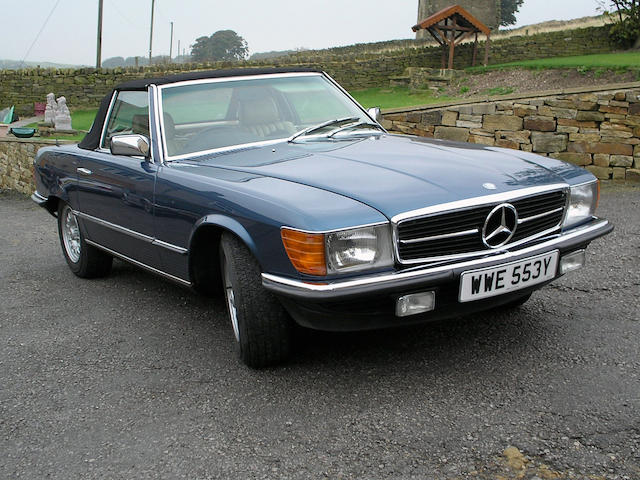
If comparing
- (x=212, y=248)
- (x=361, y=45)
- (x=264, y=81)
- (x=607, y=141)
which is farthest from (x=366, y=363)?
(x=361, y=45)

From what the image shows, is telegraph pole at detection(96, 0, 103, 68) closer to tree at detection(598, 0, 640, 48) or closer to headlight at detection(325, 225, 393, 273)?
tree at detection(598, 0, 640, 48)

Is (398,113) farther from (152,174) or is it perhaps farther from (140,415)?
(140,415)

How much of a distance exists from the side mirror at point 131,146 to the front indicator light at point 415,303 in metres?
1.98

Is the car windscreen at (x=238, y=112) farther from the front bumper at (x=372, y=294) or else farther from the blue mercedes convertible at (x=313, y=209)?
the front bumper at (x=372, y=294)

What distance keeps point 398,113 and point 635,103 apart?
131 inches

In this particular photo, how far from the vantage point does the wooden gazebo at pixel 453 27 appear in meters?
28.5

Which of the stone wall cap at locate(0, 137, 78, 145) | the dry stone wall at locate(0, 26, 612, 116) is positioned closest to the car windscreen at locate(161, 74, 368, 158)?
the stone wall cap at locate(0, 137, 78, 145)

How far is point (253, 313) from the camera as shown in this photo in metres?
3.31

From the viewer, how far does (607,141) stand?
945 cm

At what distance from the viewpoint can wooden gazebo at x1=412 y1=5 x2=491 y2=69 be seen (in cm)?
2852

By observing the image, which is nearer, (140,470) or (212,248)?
(140,470)

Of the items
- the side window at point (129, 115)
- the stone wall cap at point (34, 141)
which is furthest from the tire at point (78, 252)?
the stone wall cap at point (34, 141)

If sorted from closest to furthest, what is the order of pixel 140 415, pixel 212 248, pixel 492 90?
pixel 140 415 → pixel 212 248 → pixel 492 90

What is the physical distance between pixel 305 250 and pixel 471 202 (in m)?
0.78
